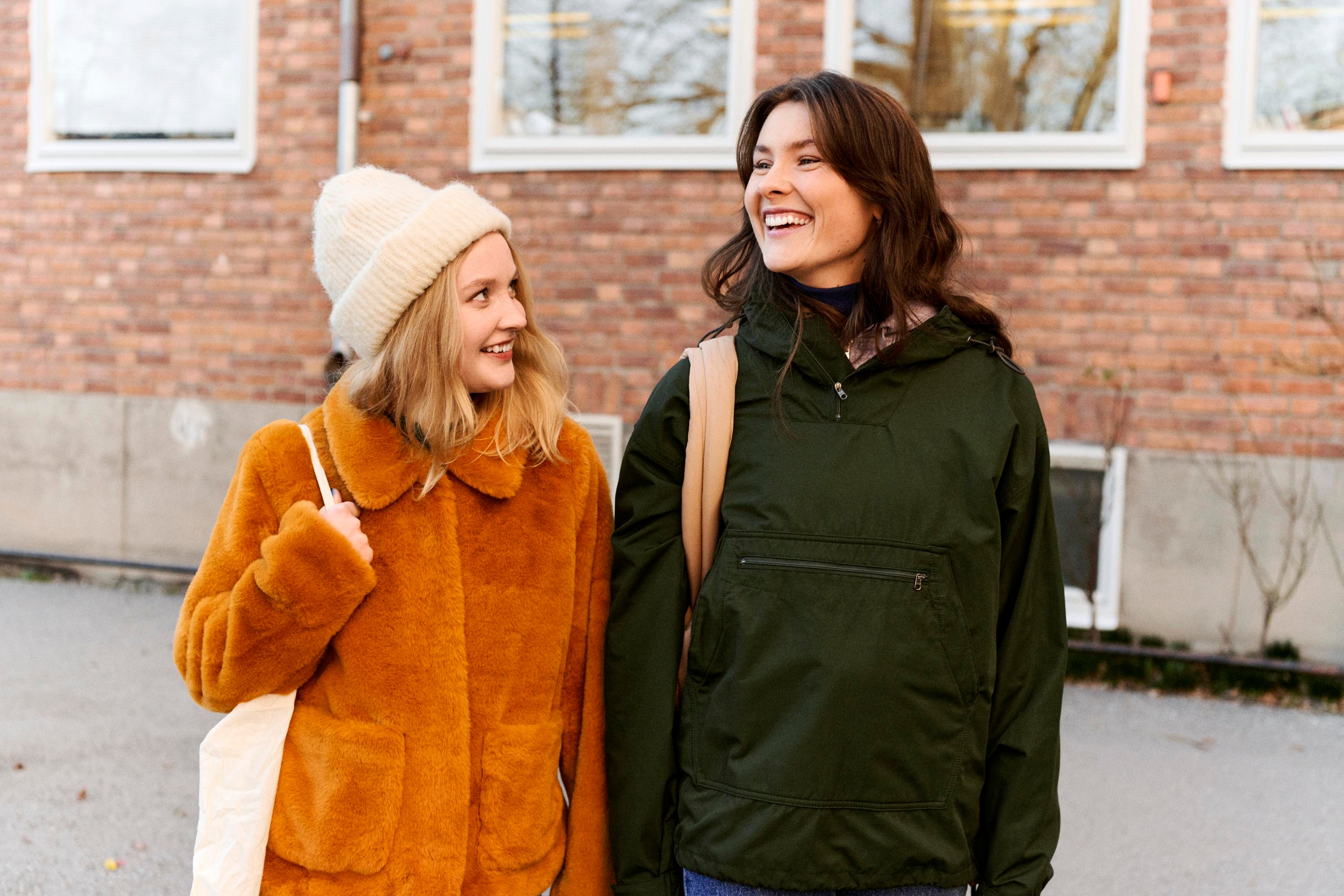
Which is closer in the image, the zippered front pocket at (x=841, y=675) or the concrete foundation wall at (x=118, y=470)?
the zippered front pocket at (x=841, y=675)

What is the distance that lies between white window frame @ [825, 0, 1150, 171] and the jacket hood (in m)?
4.31

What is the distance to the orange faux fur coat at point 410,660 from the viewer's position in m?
1.80

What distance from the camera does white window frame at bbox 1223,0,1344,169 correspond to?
18.3 ft

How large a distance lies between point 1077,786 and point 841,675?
3.11 metres

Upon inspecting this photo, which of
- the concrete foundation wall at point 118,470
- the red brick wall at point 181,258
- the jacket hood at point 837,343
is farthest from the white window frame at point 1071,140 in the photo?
the jacket hood at point 837,343

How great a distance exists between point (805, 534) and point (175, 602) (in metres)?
6.07

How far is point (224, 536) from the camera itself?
1.85 m

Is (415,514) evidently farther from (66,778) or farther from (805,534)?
(66,778)

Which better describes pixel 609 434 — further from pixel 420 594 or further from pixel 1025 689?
pixel 1025 689

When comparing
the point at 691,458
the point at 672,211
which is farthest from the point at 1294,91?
the point at 691,458

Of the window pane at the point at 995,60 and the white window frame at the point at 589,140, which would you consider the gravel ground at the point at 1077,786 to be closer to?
the window pane at the point at 995,60

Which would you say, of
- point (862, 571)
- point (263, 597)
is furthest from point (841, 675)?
point (263, 597)

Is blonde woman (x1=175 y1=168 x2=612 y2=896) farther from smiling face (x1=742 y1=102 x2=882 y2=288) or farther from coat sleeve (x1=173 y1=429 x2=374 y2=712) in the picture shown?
smiling face (x1=742 y1=102 x2=882 y2=288)

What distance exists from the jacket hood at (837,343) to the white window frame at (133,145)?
5915mm
